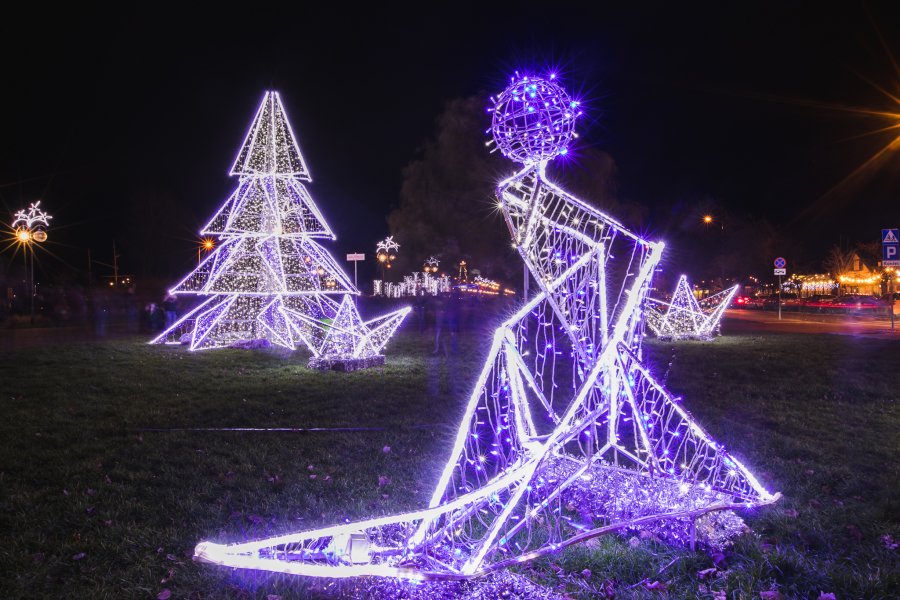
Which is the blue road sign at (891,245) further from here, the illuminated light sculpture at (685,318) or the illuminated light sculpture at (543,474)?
the illuminated light sculpture at (543,474)

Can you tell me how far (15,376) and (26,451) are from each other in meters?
5.62

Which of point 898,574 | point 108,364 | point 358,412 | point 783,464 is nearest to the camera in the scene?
point 898,574

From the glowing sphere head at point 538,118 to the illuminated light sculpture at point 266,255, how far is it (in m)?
11.6

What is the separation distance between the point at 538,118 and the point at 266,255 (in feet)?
42.8

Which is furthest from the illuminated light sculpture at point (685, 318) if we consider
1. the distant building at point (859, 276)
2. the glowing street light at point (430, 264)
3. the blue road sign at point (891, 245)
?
the distant building at point (859, 276)

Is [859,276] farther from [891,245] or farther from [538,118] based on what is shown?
[538,118]

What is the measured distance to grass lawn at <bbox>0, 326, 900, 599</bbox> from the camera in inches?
131

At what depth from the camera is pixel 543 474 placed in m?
3.52

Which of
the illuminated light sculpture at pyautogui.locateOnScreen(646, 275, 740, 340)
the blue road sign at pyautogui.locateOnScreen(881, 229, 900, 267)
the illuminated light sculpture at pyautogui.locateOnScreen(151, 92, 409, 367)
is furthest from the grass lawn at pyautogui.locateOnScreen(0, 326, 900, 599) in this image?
the illuminated light sculpture at pyautogui.locateOnScreen(646, 275, 740, 340)

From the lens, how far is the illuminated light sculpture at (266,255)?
49.1ft

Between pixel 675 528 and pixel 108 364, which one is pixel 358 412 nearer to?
pixel 675 528

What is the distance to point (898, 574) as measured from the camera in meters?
3.19

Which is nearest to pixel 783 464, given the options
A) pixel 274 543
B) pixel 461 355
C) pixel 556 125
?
pixel 556 125

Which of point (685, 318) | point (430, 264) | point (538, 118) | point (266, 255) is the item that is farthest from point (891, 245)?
point (430, 264)
